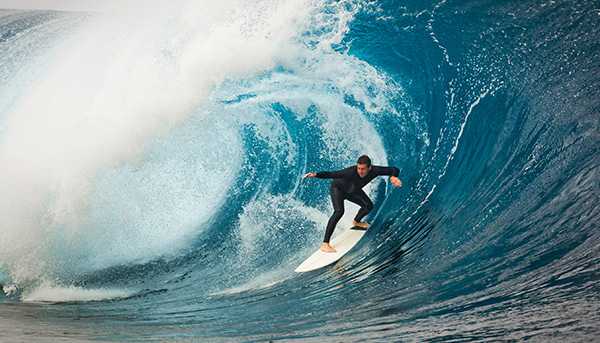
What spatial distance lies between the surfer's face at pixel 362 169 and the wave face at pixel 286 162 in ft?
2.66

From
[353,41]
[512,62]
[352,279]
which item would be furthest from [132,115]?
[512,62]

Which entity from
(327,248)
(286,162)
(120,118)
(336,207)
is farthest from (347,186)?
(120,118)

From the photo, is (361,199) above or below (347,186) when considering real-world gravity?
below

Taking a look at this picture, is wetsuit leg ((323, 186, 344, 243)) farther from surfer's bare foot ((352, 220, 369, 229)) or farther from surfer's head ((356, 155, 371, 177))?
surfer's bare foot ((352, 220, 369, 229))

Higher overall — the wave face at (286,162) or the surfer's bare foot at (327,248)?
the wave face at (286,162)

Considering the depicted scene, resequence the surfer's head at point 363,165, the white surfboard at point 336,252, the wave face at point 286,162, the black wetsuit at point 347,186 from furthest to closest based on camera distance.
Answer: the white surfboard at point 336,252 → the black wetsuit at point 347,186 → the surfer's head at point 363,165 → the wave face at point 286,162

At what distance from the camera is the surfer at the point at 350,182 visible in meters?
5.26

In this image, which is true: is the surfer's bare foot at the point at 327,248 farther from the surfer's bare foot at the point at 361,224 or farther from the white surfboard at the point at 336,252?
the surfer's bare foot at the point at 361,224

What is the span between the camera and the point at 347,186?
5.53 m

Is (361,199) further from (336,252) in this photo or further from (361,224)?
(336,252)

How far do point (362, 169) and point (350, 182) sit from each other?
308 millimetres

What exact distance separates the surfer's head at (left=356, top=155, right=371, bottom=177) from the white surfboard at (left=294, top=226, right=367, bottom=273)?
35.2 inches

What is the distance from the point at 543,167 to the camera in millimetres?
5195

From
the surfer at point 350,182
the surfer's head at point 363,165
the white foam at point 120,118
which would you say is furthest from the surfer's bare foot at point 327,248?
the white foam at point 120,118
